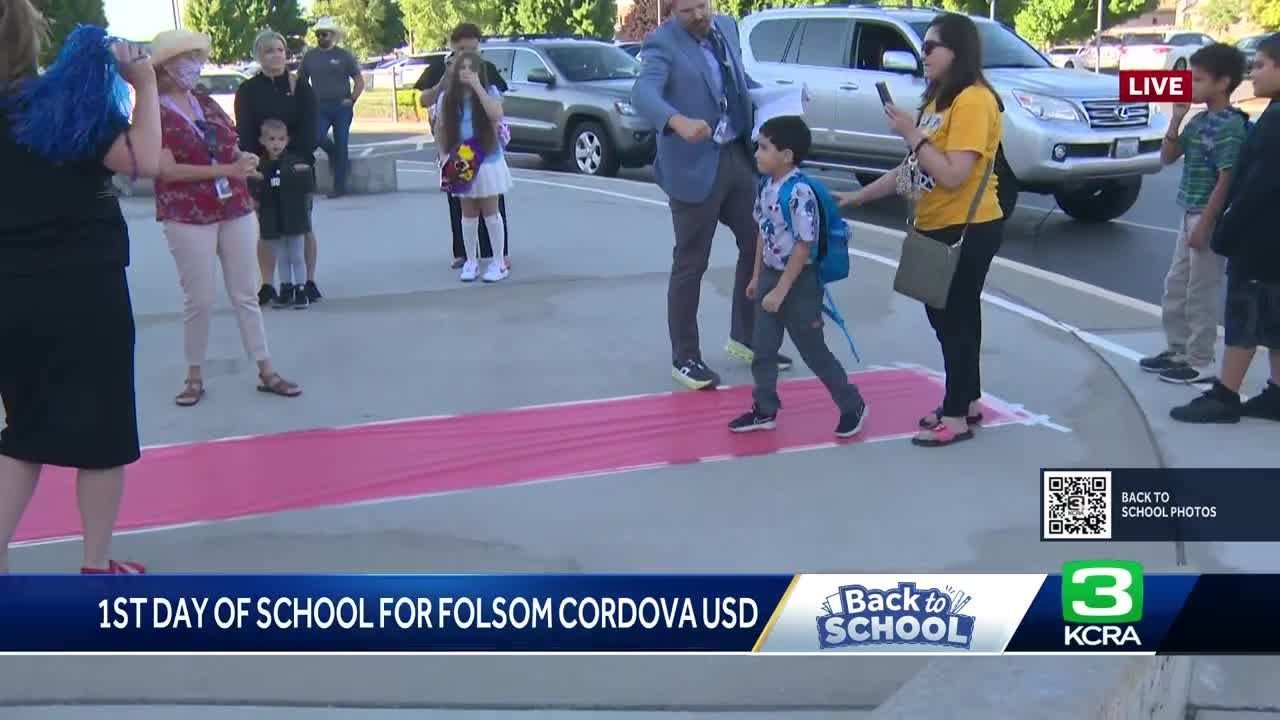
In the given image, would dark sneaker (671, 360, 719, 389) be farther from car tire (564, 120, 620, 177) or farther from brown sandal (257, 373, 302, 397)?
car tire (564, 120, 620, 177)

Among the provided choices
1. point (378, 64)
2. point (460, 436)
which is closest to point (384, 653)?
point (460, 436)

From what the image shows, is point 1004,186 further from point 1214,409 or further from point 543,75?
point 543,75

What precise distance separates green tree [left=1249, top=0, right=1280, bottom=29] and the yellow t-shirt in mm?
33702

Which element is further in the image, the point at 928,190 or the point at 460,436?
the point at 460,436

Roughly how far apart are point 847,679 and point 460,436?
2750 mm

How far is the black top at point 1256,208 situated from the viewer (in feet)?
18.0

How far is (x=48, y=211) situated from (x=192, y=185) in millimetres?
2349

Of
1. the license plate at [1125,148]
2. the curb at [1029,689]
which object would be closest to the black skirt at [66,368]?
the curb at [1029,689]

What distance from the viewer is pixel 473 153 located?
30.7 feet

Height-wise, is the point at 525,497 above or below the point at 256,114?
below

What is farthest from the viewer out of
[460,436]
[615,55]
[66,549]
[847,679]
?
[615,55]

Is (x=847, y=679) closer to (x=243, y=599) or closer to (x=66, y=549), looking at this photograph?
(x=243, y=599)

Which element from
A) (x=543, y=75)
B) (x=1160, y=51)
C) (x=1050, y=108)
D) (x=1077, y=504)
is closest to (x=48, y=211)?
(x=1077, y=504)

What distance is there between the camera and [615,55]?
58.4 feet
